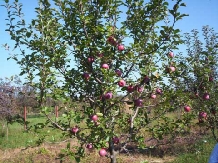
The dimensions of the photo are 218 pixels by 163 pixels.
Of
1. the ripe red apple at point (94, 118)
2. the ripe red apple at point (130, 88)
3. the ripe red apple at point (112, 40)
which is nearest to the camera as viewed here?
the ripe red apple at point (94, 118)

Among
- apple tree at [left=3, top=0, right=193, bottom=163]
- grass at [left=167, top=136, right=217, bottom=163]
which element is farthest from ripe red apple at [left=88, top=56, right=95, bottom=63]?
grass at [left=167, top=136, right=217, bottom=163]

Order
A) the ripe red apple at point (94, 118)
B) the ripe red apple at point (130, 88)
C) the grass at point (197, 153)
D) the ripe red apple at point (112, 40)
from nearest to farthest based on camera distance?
the ripe red apple at point (94, 118)
the ripe red apple at point (112, 40)
the ripe red apple at point (130, 88)
the grass at point (197, 153)

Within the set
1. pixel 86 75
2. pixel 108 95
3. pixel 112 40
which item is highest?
pixel 112 40

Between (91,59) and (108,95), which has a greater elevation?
(91,59)

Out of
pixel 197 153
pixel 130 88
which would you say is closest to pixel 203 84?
pixel 130 88

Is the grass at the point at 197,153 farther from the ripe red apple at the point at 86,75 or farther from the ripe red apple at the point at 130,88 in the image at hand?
the ripe red apple at the point at 86,75

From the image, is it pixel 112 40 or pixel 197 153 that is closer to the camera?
pixel 112 40

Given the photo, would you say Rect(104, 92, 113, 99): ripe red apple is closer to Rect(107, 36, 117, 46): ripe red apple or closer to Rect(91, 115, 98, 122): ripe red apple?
Rect(91, 115, 98, 122): ripe red apple

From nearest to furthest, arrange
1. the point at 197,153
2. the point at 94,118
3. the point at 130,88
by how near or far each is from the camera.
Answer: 1. the point at 94,118
2. the point at 130,88
3. the point at 197,153

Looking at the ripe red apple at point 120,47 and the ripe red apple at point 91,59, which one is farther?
the ripe red apple at point 91,59

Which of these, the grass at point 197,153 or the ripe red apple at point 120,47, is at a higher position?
the ripe red apple at point 120,47

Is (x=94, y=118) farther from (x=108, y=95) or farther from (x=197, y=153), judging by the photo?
(x=197, y=153)

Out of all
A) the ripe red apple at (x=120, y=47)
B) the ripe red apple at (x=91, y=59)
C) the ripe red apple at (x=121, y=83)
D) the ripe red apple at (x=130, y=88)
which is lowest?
the ripe red apple at (x=130, y=88)

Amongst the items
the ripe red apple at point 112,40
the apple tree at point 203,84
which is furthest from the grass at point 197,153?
the ripe red apple at point 112,40
